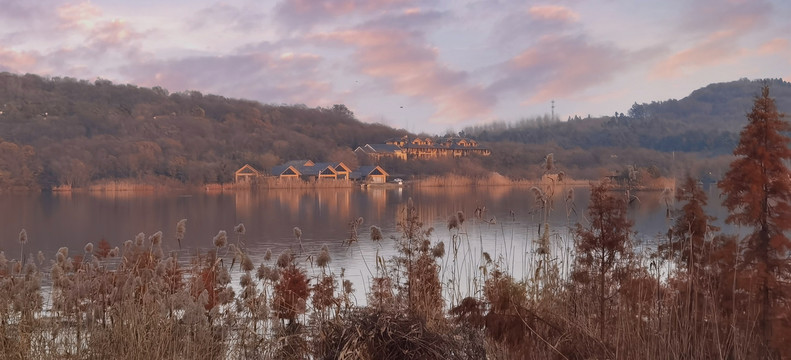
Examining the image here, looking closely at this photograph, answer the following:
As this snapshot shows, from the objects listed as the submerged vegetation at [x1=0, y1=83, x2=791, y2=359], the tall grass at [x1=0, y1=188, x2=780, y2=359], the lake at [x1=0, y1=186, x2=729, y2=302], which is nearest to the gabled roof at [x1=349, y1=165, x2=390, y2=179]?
the lake at [x1=0, y1=186, x2=729, y2=302]

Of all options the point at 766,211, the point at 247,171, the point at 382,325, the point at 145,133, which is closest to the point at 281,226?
the point at 382,325

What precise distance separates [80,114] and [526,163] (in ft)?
193

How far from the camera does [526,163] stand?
3231 inches

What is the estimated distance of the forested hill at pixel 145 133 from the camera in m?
67.6

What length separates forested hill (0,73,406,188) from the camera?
67.6 m

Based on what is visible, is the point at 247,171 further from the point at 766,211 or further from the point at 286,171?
the point at 766,211

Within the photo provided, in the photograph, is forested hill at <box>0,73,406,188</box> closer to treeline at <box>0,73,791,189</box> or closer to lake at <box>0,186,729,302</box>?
treeline at <box>0,73,791,189</box>

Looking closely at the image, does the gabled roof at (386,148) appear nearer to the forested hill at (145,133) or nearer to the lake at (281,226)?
the forested hill at (145,133)

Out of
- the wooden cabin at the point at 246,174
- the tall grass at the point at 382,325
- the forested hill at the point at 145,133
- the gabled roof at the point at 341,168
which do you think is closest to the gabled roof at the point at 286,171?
the wooden cabin at the point at 246,174

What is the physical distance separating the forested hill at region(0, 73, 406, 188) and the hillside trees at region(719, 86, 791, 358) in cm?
6917

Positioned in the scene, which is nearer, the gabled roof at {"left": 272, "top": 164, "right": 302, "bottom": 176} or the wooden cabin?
the wooden cabin

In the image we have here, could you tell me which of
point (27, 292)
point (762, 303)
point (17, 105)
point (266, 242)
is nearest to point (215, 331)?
point (27, 292)

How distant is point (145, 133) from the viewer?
8575cm

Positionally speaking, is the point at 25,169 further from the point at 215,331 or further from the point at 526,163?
the point at 215,331
